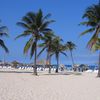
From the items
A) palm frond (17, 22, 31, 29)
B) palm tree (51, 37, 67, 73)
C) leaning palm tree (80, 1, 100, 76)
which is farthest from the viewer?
palm tree (51, 37, 67, 73)

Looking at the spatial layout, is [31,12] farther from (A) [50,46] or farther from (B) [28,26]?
(A) [50,46]

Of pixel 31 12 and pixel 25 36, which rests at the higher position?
pixel 31 12

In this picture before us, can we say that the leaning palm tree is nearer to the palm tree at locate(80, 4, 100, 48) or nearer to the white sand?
the palm tree at locate(80, 4, 100, 48)

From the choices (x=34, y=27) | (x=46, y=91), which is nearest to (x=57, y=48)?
(x=34, y=27)

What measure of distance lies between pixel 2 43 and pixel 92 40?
39.9ft

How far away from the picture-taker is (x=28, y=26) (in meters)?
37.5

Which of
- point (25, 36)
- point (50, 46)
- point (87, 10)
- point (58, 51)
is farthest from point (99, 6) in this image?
point (58, 51)

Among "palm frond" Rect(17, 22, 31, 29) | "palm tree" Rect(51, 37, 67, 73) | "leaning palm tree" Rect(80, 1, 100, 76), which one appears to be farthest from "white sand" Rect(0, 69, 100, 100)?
"palm tree" Rect(51, 37, 67, 73)

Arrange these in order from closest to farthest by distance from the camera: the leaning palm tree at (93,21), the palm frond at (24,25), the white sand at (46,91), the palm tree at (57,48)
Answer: the white sand at (46,91) < the leaning palm tree at (93,21) < the palm frond at (24,25) < the palm tree at (57,48)

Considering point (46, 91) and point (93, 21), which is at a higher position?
point (93, 21)

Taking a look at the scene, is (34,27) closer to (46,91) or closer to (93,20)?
(93,20)

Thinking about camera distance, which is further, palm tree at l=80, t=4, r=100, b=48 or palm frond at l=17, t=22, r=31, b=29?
palm frond at l=17, t=22, r=31, b=29

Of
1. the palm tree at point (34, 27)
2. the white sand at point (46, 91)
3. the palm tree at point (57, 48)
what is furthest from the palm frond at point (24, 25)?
the white sand at point (46, 91)

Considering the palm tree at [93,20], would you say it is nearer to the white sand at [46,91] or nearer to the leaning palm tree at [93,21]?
the leaning palm tree at [93,21]
